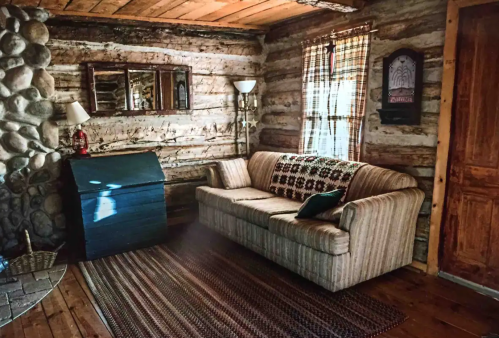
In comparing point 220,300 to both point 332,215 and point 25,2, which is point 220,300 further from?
point 25,2

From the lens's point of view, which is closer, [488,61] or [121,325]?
[121,325]

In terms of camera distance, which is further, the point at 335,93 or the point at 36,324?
the point at 335,93

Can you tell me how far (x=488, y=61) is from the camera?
280 cm

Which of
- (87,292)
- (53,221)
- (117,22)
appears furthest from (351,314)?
(117,22)

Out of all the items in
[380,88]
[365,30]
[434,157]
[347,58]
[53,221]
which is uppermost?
[365,30]

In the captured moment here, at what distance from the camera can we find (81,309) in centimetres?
280

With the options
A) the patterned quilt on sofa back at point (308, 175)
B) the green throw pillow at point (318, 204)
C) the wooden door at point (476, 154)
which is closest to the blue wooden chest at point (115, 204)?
the patterned quilt on sofa back at point (308, 175)

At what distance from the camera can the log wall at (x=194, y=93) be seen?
4000 mm

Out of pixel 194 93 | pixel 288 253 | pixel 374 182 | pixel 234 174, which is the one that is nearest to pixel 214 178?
pixel 234 174

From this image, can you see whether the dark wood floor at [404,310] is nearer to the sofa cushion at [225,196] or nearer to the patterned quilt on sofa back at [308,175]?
the patterned quilt on sofa back at [308,175]

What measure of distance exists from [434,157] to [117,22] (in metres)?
3.37

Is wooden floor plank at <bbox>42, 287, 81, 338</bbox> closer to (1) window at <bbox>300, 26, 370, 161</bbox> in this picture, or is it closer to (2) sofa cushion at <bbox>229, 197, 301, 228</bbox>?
(2) sofa cushion at <bbox>229, 197, 301, 228</bbox>

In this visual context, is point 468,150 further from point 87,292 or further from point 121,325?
point 87,292

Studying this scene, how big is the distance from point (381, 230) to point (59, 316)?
2468mm
